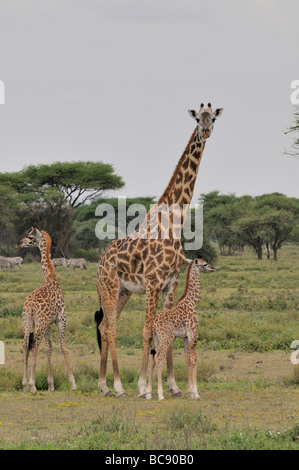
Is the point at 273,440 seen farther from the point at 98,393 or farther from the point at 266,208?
the point at 266,208

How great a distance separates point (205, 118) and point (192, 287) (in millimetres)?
2226

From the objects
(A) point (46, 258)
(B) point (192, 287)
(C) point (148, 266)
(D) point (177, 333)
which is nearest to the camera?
(D) point (177, 333)

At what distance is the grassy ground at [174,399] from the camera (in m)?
7.00

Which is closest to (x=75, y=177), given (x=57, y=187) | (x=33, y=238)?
(x=57, y=187)

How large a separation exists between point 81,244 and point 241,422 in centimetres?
→ 5540

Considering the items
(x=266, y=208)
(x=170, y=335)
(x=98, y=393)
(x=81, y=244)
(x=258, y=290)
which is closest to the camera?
(x=170, y=335)

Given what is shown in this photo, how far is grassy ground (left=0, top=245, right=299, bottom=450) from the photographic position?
700 centimetres

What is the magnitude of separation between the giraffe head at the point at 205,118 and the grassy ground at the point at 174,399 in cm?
347

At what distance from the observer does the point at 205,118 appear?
378 inches

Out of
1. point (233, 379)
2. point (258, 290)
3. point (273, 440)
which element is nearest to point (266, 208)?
point (258, 290)

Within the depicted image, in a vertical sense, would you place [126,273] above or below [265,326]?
above

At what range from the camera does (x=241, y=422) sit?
7848mm

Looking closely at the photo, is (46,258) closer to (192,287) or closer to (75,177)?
(192,287)

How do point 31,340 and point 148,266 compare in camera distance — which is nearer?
point 148,266
